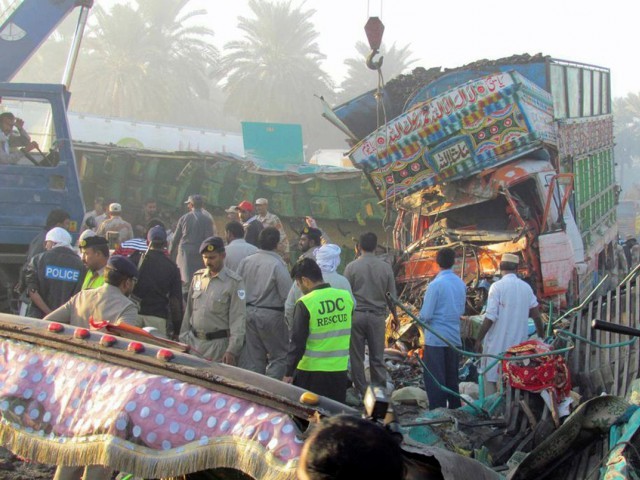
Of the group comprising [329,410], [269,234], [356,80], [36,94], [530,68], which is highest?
[356,80]

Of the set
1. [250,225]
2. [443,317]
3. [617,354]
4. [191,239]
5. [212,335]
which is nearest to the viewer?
[617,354]

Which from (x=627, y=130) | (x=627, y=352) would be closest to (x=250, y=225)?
(x=627, y=352)

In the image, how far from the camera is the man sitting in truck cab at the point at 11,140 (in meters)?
9.14

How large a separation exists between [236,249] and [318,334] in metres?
2.29

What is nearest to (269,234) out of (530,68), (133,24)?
(530,68)

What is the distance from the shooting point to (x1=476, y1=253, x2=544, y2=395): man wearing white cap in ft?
23.7

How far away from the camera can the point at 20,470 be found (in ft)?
17.3

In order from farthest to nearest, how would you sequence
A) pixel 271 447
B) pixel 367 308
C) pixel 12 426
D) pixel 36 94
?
pixel 36 94
pixel 367 308
pixel 12 426
pixel 271 447

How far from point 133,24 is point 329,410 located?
37.2m

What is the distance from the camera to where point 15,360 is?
3.42 m

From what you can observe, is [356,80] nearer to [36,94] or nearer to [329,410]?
[36,94]

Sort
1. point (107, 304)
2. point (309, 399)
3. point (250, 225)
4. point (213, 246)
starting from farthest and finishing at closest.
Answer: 1. point (250, 225)
2. point (213, 246)
3. point (107, 304)
4. point (309, 399)

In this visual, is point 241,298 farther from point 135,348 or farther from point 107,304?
point 135,348

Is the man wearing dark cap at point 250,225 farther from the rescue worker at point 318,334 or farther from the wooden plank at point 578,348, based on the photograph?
the wooden plank at point 578,348
